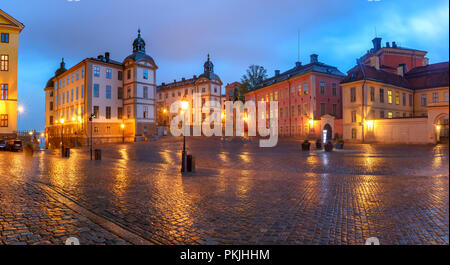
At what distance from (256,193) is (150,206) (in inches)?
121

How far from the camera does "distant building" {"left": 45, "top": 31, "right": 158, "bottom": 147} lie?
44.1 metres

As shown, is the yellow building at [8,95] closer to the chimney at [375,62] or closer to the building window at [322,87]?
the building window at [322,87]

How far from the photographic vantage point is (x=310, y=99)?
138 ft

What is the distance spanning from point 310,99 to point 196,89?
3364 centimetres

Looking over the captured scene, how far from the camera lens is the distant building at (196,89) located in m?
64.7

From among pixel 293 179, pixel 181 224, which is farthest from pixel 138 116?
pixel 181 224

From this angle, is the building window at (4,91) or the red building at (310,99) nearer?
the building window at (4,91)

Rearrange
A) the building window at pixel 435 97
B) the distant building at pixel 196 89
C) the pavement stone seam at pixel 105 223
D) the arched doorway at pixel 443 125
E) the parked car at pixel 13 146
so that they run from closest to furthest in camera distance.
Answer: the arched doorway at pixel 443 125
the building window at pixel 435 97
the pavement stone seam at pixel 105 223
the parked car at pixel 13 146
the distant building at pixel 196 89

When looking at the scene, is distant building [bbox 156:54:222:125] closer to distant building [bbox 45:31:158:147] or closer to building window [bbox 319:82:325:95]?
distant building [bbox 45:31:158:147]

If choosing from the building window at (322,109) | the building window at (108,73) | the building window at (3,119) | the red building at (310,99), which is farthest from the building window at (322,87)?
the building window at (3,119)

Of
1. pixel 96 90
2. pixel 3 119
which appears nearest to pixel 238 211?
pixel 3 119

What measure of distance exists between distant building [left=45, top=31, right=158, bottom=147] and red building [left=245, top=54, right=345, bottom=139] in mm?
26025

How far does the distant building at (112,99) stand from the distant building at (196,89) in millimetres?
14945
